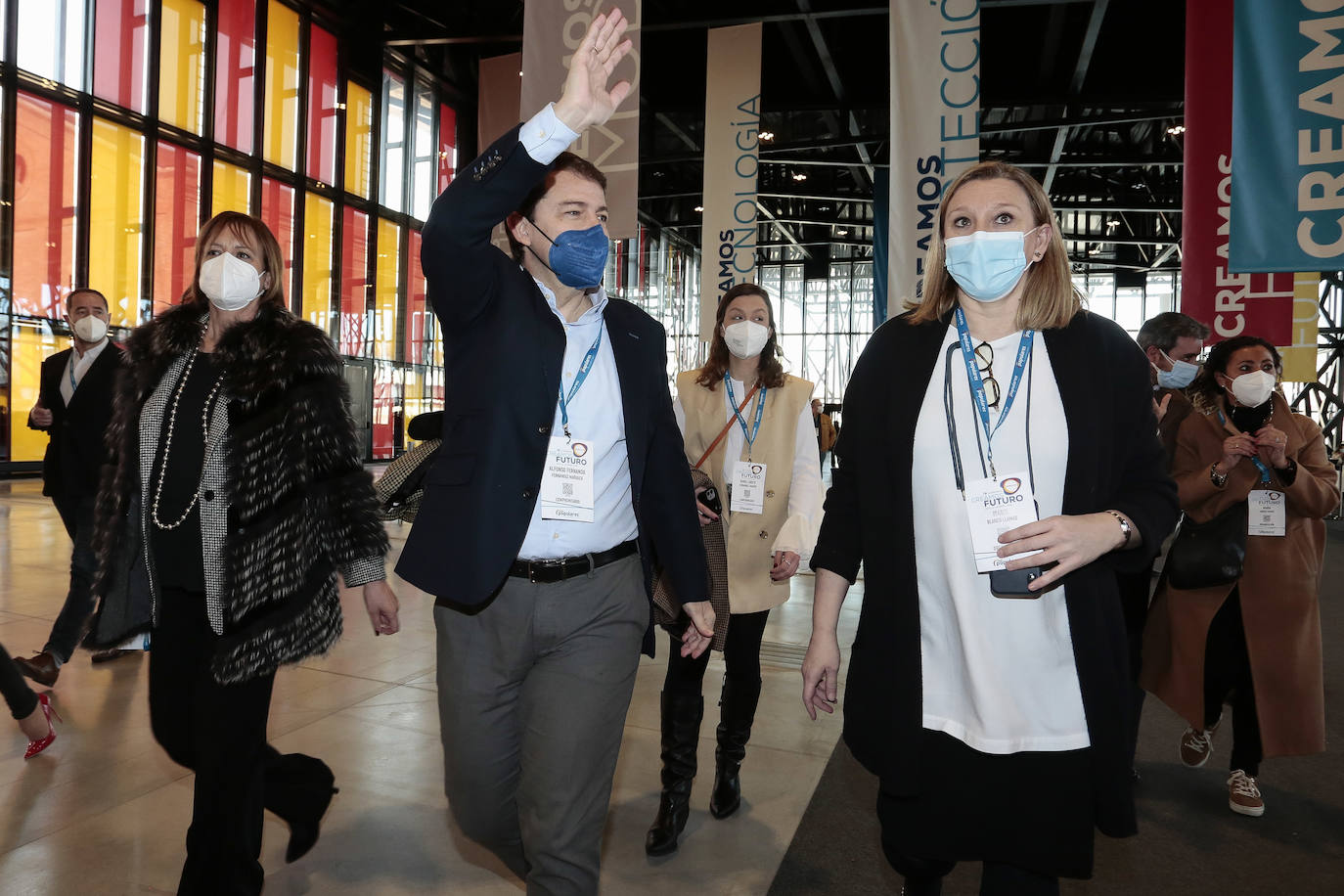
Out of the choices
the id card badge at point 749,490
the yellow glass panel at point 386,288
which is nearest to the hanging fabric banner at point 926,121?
the id card badge at point 749,490

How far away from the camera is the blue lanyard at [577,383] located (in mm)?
1892

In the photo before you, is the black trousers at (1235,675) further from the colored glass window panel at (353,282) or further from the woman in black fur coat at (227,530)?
the colored glass window panel at (353,282)

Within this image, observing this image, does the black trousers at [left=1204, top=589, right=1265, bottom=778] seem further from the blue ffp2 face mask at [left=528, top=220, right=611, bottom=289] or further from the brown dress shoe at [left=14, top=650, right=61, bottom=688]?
the brown dress shoe at [left=14, top=650, right=61, bottom=688]

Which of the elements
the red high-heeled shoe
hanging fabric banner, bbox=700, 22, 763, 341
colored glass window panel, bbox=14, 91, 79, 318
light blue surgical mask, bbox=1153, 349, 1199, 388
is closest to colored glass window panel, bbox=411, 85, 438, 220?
colored glass window panel, bbox=14, 91, 79, 318

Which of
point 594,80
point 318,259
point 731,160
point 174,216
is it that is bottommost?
point 594,80

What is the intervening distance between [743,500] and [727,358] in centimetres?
53

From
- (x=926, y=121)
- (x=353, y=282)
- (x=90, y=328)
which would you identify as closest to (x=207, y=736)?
(x=90, y=328)

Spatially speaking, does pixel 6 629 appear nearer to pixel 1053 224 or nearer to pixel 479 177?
pixel 479 177

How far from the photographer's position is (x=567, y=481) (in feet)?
6.02

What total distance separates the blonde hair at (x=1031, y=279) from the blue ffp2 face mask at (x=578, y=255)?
635mm

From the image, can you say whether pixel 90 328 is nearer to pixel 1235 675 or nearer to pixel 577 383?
pixel 577 383

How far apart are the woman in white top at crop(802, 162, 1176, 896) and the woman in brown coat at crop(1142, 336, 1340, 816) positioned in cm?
189

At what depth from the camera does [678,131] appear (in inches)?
784

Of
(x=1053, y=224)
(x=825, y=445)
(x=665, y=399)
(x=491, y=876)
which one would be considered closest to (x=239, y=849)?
(x=491, y=876)
